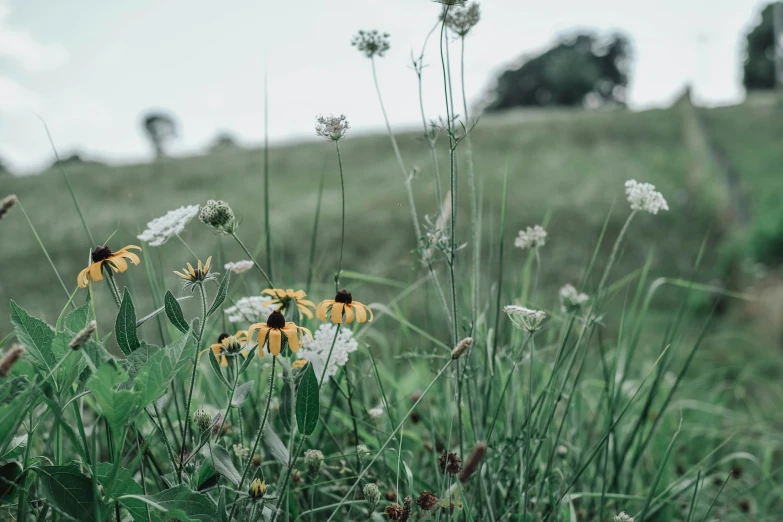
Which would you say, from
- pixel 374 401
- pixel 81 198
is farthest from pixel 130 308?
pixel 81 198

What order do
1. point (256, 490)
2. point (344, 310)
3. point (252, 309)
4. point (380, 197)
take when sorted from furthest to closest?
point (380, 197) < point (252, 309) < point (344, 310) < point (256, 490)

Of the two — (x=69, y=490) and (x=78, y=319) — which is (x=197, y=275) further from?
(x=69, y=490)

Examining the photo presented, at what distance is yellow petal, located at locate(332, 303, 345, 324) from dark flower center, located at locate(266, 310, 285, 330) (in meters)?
0.08

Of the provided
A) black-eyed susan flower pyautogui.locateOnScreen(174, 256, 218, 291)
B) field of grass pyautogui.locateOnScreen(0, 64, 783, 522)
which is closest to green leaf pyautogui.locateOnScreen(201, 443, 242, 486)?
field of grass pyautogui.locateOnScreen(0, 64, 783, 522)

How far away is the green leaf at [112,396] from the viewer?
62 cm

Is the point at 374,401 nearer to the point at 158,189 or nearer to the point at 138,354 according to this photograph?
the point at 138,354

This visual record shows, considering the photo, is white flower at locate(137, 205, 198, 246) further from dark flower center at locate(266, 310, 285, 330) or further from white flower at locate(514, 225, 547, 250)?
white flower at locate(514, 225, 547, 250)

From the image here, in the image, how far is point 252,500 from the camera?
0.71m

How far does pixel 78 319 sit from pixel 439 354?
0.88 meters

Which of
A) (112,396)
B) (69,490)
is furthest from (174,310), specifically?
(69,490)

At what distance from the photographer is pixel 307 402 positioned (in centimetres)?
75

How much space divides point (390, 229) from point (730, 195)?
5.46 metres

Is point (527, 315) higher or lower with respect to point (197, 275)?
lower

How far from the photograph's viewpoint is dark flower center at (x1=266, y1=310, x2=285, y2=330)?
2.31ft
